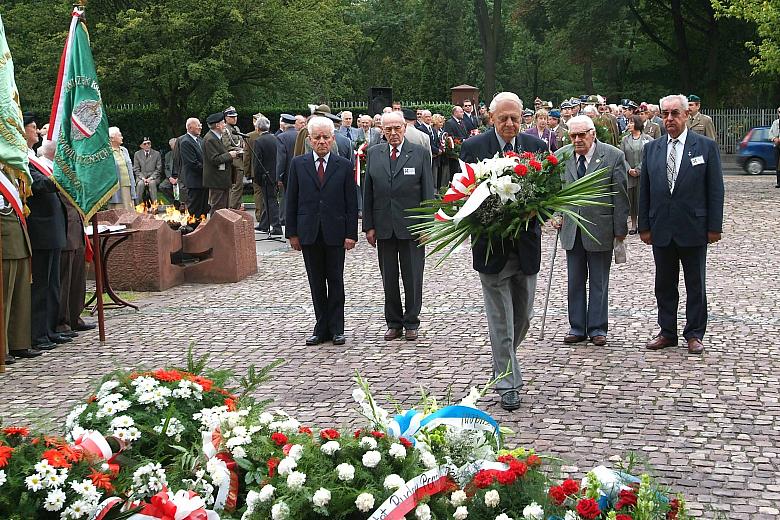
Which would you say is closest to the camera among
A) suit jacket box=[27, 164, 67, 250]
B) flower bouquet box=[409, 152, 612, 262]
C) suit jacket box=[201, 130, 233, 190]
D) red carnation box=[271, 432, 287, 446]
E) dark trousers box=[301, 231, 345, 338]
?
red carnation box=[271, 432, 287, 446]

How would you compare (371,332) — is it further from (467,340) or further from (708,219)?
(708,219)

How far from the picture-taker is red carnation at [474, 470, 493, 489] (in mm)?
3949

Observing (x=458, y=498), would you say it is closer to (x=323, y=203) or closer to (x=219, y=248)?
(x=323, y=203)

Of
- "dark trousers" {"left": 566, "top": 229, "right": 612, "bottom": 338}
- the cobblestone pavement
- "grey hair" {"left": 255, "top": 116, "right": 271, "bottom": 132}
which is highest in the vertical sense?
"grey hair" {"left": 255, "top": 116, "right": 271, "bottom": 132}

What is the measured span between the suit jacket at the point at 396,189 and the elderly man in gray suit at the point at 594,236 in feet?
4.58

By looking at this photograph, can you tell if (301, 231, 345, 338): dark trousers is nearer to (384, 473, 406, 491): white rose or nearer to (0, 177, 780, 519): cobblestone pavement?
(0, 177, 780, 519): cobblestone pavement

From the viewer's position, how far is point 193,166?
61.6 feet

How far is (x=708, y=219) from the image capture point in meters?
8.94

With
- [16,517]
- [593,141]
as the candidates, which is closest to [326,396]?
[593,141]

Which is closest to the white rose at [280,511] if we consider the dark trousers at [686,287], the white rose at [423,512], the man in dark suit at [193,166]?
the white rose at [423,512]

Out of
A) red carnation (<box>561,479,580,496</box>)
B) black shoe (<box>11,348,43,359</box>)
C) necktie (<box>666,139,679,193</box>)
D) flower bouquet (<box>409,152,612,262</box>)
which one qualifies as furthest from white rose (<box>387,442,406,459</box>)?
black shoe (<box>11,348,43,359</box>)

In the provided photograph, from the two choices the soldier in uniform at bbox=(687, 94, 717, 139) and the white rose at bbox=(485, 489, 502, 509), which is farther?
the soldier in uniform at bbox=(687, 94, 717, 139)

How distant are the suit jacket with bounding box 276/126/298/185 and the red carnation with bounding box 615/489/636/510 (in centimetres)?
1525

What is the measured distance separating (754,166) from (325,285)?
81.9ft
